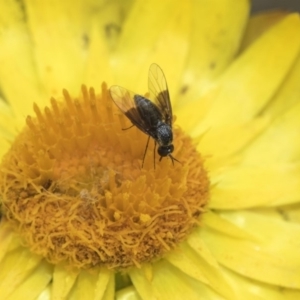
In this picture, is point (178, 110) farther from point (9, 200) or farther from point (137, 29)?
point (9, 200)

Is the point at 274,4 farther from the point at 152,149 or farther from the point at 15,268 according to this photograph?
the point at 15,268

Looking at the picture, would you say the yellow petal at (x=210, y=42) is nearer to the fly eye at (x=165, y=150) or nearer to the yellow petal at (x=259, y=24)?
the yellow petal at (x=259, y=24)

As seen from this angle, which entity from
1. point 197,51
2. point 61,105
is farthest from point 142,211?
point 197,51

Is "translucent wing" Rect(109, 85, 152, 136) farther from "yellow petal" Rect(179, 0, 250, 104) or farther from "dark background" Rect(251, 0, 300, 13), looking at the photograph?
"dark background" Rect(251, 0, 300, 13)

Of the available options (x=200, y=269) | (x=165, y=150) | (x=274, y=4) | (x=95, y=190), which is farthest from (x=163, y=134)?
(x=274, y=4)

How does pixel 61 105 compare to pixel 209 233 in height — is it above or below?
above

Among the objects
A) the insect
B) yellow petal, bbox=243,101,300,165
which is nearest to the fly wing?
the insect

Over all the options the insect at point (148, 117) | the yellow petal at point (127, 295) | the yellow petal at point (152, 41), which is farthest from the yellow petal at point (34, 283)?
the yellow petal at point (152, 41)
